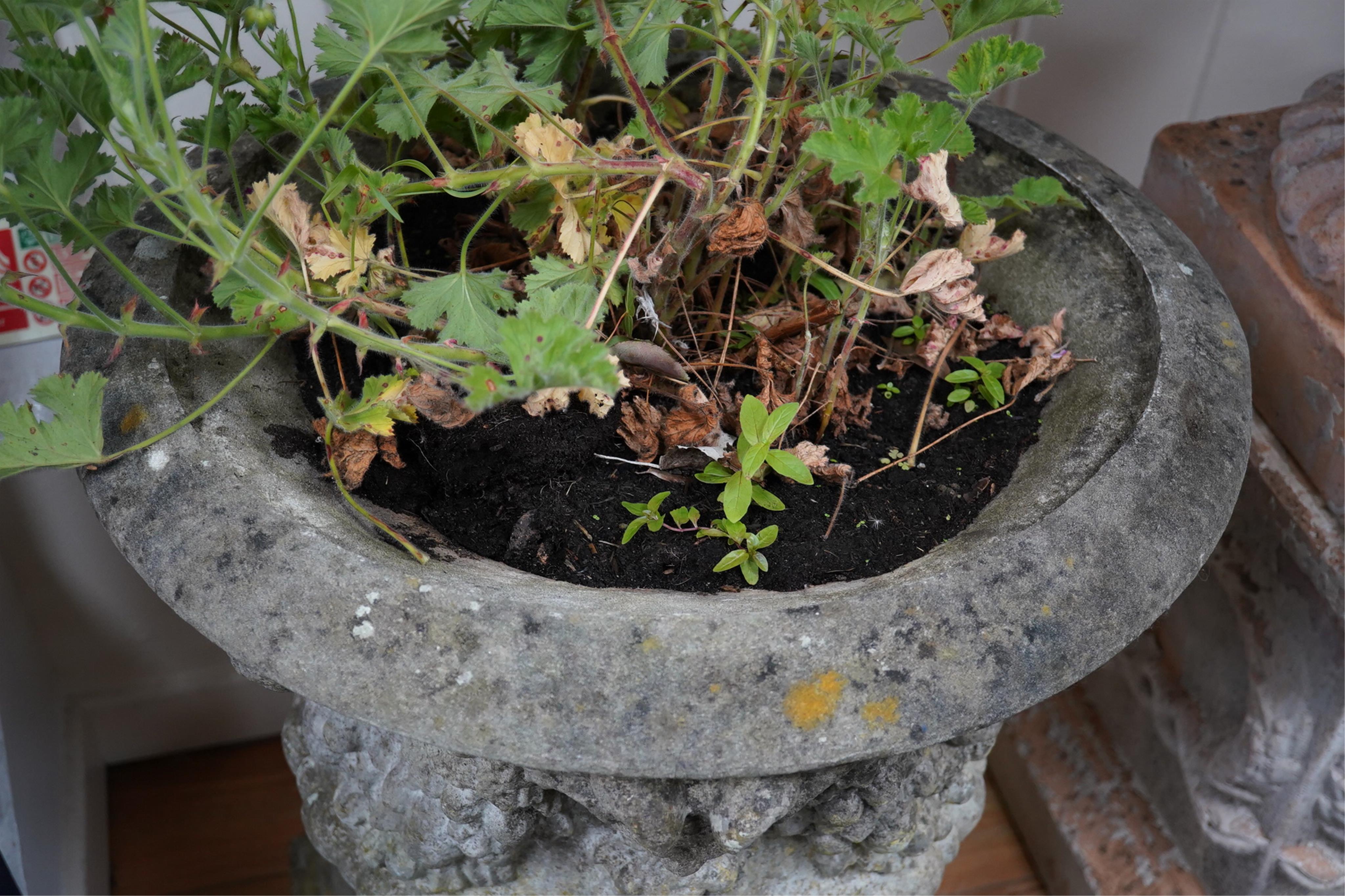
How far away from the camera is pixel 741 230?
28.1 inches

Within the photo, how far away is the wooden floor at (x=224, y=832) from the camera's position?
1.50m

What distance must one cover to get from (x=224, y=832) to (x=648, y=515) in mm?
1151

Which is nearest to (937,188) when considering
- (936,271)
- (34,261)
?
(936,271)

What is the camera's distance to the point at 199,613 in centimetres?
62

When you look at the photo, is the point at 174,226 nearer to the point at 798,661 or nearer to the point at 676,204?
the point at 676,204

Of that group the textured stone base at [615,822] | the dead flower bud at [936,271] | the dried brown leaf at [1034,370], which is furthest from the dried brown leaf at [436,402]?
the dried brown leaf at [1034,370]

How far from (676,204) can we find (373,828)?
57cm

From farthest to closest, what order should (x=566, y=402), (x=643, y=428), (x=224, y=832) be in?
1. (x=224, y=832)
2. (x=643, y=428)
3. (x=566, y=402)

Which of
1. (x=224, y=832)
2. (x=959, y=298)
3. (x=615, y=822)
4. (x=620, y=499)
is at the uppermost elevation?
(x=959, y=298)

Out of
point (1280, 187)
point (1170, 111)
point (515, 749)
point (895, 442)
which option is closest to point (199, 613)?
point (515, 749)

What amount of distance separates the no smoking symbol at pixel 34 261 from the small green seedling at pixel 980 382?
92 centimetres

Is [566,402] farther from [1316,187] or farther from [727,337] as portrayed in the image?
[1316,187]

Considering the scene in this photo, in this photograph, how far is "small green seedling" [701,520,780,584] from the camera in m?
0.70

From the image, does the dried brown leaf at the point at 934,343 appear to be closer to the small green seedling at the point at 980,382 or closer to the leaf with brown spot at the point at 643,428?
the small green seedling at the point at 980,382
